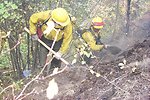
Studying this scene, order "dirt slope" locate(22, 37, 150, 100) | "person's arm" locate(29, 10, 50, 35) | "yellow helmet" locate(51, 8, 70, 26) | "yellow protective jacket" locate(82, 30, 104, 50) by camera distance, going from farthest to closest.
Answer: "yellow protective jacket" locate(82, 30, 104, 50), "person's arm" locate(29, 10, 50, 35), "yellow helmet" locate(51, 8, 70, 26), "dirt slope" locate(22, 37, 150, 100)

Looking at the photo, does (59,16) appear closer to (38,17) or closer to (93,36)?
(38,17)

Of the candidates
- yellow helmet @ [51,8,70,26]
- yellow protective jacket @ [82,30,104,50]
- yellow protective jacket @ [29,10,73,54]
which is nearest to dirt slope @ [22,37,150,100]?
yellow protective jacket @ [29,10,73,54]

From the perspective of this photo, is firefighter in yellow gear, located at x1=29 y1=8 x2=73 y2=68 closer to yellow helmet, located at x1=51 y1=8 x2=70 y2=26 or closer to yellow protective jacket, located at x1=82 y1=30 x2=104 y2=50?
yellow helmet, located at x1=51 y1=8 x2=70 y2=26

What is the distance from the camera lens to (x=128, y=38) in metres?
11.9

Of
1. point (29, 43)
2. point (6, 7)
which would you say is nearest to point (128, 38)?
point (29, 43)

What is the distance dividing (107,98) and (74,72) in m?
2.47

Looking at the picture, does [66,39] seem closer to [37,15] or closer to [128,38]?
[37,15]

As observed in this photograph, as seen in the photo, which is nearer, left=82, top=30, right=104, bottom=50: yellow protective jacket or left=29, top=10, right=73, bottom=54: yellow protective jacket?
left=29, top=10, right=73, bottom=54: yellow protective jacket

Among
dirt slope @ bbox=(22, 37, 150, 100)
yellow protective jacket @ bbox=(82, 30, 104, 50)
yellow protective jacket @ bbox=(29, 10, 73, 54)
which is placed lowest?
yellow protective jacket @ bbox=(82, 30, 104, 50)

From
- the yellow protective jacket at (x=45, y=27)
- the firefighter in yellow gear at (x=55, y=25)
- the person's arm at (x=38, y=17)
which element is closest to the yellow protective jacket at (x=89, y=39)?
the firefighter in yellow gear at (x=55, y=25)

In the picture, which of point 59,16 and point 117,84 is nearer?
point 117,84

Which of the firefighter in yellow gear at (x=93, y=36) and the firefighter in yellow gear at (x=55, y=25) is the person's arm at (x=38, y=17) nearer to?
the firefighter in yellow gear at (x=55, y=25)

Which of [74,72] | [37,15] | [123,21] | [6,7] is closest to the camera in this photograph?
[6,7]

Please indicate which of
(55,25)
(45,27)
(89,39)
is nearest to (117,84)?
(55,25)
